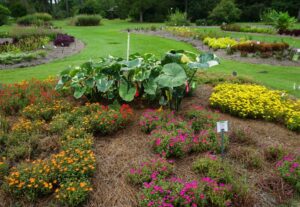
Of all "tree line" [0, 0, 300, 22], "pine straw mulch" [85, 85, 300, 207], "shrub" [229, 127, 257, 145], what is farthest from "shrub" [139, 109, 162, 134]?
"tree line" [0, 0, 300, 22]

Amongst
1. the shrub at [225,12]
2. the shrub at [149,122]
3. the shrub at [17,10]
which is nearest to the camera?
the shrub at [149,122]

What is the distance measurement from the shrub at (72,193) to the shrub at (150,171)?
51cm

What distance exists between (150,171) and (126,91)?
200 centimetres

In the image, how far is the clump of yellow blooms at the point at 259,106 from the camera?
4664mm

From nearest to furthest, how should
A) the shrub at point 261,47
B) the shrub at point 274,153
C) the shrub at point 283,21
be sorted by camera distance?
the shrub at point 274,153 → the shrub at point 261,47 → the shrub at point 283,21

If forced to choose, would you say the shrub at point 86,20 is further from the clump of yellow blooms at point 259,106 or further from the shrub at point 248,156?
the shrub at point 248,156

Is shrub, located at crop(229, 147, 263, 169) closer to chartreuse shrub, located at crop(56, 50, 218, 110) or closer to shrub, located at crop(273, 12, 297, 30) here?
chartreuse shrub, located at crop(56, 50, 218, 110)

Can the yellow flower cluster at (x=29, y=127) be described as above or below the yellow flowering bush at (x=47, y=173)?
above

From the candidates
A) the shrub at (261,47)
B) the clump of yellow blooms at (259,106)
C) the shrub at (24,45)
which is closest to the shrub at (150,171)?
the clump of yellow blooms at (259,106)

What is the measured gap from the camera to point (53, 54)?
10914 mm

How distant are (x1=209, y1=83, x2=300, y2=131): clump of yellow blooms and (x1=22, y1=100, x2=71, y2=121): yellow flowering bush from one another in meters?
2.56

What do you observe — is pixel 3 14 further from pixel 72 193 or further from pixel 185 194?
pixel 185 194

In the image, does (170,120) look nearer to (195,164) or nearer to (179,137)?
(179,137)

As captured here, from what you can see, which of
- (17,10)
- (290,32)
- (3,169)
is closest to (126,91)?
(3,169)
